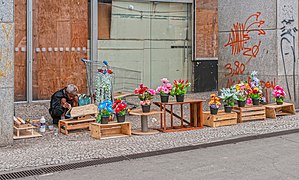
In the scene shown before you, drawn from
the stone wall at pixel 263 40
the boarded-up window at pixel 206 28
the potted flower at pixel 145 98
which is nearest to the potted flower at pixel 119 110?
the potted flower at pixel 145 98

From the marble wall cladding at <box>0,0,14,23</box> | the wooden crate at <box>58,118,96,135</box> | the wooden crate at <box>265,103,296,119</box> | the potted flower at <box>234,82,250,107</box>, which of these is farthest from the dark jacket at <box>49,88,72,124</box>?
the wooden crate at <box>265,103,296,119</box>

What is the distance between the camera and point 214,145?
8.44 metres

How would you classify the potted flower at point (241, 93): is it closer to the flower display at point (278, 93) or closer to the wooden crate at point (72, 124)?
the flower display at point (278, 93)

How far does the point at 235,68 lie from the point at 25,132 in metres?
7.09

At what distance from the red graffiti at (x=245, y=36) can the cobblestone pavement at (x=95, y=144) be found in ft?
10.3

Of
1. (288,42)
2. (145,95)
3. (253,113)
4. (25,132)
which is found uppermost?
(288,42)

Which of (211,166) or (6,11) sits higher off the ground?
(6,11)

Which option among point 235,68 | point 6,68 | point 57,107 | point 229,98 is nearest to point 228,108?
point 229,98

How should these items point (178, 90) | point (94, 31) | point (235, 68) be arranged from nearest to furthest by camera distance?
1. point (178, 90)
2. point (235, 68)
3. point (94, 31)

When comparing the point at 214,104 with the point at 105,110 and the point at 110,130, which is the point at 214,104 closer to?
the point at 110,130

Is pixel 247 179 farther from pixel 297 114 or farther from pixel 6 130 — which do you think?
pixel 297 114

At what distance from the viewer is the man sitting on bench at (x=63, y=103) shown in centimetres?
1004

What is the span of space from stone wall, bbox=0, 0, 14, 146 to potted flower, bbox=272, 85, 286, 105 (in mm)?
6671

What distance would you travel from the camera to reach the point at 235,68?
13.7 m
